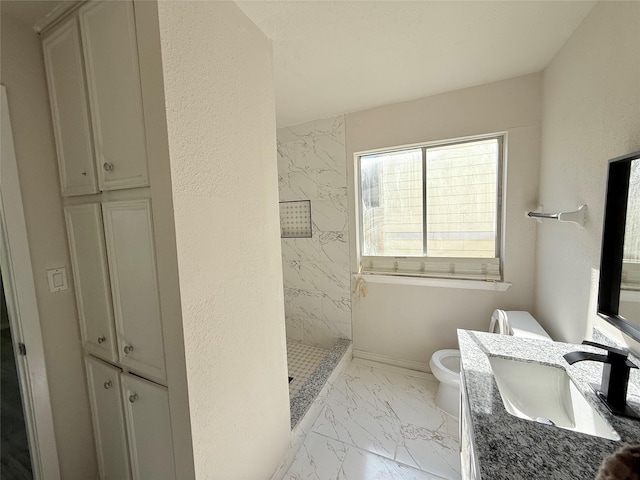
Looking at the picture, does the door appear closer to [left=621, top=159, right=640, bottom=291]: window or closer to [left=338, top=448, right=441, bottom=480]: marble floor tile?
[left=338, top=448, right=441, bottom=480]: marble floor tile

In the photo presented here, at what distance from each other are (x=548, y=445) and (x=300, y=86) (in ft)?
6.92

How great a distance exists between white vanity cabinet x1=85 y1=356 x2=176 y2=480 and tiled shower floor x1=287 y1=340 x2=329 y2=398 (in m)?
1.03

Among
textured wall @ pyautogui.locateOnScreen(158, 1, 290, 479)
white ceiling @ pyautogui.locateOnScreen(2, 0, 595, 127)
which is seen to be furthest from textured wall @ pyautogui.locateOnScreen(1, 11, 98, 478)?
textured wall @ pyautogui.locateOnScreen(158, 1, 290, 479)

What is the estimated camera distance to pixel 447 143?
203 cm

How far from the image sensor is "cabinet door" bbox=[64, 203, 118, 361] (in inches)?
41.3

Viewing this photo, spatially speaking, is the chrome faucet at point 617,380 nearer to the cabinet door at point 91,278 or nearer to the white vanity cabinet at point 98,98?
the white vanity cabinet at point 98,98

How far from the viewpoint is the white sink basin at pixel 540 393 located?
3.08ft

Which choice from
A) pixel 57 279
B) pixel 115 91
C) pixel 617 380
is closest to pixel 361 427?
pixel 617 380

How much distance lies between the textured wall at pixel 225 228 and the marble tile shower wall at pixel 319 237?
3.61ft

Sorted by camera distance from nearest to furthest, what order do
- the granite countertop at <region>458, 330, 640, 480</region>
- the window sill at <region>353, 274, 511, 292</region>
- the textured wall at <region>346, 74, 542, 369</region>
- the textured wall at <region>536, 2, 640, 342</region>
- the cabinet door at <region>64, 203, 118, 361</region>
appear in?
the granite countertop at <region>458, 330, 640, 480</region> → the textured wall at <region>536, 2, 640, 342</region> → the cabinet door at <region>64, 203, 118, 361</region> → the textured wall at <region>346, 74, 542, 369</region> → the window sill at <region>353, 274, 511, 292</region>

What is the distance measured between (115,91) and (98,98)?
0.36 feet

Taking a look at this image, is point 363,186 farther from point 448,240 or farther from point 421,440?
point 421,440

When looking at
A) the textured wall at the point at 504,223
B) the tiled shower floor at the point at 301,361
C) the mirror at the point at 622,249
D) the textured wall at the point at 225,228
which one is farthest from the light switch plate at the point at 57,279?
the mirror at the point at 622,249

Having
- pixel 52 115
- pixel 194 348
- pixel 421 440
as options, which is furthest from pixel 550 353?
pixel 52 115
